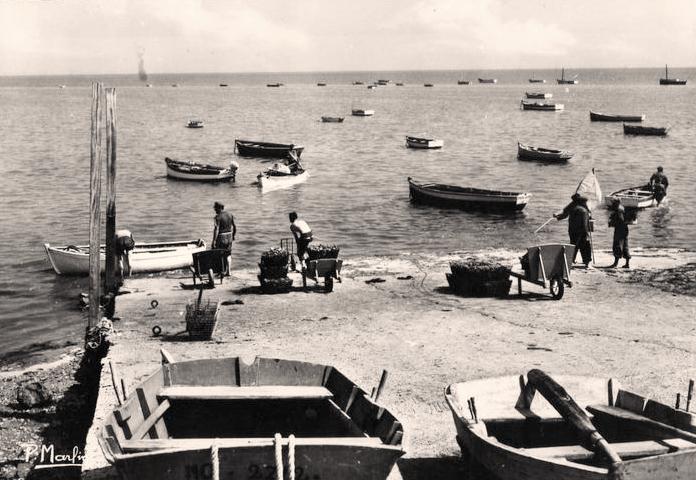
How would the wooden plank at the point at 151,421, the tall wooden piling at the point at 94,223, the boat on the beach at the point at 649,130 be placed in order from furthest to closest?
the boat on the beach at the point at 649,130 → the tall wooden piling at the point at 94,223 → the wooden plank at the point at 151,421

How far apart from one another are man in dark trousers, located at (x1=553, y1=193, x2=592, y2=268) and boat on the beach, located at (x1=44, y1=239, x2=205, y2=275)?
11.5 m

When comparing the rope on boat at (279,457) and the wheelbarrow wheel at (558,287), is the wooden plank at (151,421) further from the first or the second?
the wheelbarrow wheel at (558,287)

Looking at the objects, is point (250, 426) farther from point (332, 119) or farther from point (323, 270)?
point (332, 119)

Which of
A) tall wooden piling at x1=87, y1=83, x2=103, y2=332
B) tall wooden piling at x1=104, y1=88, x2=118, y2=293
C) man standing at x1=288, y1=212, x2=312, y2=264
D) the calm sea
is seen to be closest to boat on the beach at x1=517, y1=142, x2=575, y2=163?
the calm sea

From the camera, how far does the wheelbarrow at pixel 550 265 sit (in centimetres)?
1655

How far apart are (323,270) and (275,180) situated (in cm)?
2870

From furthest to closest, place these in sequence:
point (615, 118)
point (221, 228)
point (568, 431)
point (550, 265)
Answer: point (615, 118), point (221, 228), point (550, 265), point (568, 431)

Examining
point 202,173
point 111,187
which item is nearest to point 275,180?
point 202,173

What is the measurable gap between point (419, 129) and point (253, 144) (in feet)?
112

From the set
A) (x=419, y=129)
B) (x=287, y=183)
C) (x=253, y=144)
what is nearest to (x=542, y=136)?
(x=419, y=129)

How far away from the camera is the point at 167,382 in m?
9.40

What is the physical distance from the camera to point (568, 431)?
29.4 ft

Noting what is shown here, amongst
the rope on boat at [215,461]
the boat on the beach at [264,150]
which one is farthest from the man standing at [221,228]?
the boat on the beach at [264,150]

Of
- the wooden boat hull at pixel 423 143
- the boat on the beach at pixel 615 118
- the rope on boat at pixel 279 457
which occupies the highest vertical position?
the boat on the beach at pixel 615 118
